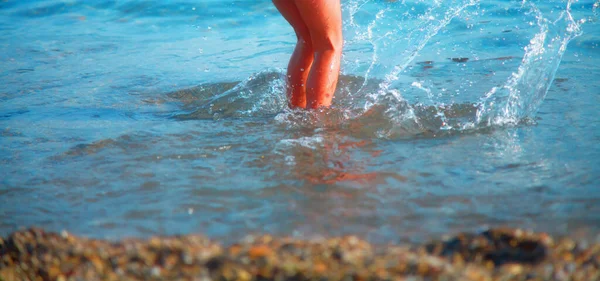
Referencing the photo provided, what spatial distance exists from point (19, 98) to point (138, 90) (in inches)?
33.6

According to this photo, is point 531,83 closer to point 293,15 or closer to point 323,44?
point 323,44

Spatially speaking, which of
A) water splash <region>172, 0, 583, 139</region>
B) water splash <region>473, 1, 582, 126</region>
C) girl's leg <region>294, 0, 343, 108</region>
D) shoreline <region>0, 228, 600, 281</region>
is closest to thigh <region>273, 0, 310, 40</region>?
girl's leg <region>294, 0, 343, 108</region>

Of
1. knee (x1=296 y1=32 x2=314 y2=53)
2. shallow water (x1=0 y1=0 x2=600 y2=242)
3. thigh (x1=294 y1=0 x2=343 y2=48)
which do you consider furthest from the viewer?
knee (x1=296 y1=32 x2=314 y2=53)

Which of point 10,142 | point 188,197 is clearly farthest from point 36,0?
point 188,197

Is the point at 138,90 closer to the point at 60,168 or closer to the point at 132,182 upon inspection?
the point at 60,168

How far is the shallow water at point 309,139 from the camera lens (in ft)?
7.10

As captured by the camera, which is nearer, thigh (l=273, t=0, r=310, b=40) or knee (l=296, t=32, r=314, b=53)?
thigh (l=273, t=0, r=310, b=40)

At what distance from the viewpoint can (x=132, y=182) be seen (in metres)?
2.53

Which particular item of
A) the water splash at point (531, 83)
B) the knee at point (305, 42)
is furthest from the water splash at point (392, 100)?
the knee at point (305, 42)

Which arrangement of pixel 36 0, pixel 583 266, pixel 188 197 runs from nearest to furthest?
1. pixel 583 266
2. pixel 188 197
3. pixel 36 0

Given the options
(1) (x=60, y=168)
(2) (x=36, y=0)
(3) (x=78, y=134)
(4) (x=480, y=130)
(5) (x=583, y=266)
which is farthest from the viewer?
(2) (x=36, y=0)

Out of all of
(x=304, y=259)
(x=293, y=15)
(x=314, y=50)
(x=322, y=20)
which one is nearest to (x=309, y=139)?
(x=314, y=50)

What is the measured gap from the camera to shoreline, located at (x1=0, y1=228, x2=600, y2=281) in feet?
5.14

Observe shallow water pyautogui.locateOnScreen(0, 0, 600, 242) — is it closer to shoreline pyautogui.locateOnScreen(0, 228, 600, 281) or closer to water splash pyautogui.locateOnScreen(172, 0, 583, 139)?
water splash pyautogui.locateOnScreen(172, 0, 583, 139)
